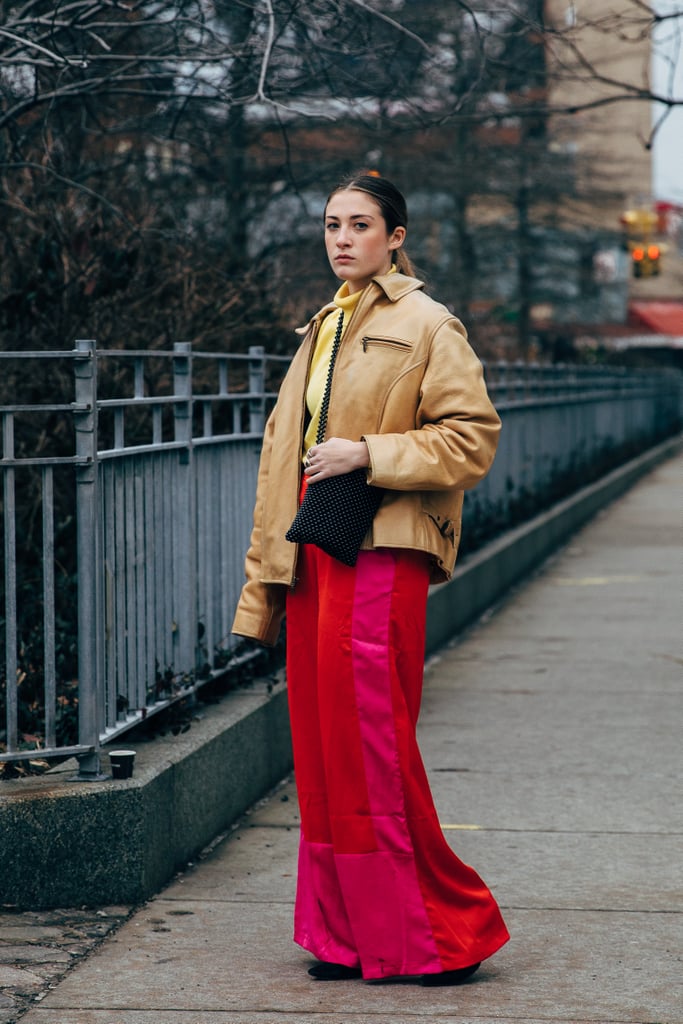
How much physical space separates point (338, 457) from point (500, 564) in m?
8.34

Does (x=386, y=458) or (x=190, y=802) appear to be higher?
(x=386, y=458)

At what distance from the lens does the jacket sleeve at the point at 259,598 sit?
4.23m

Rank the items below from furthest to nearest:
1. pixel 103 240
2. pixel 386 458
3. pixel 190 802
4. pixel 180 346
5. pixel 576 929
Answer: pixel 103 240, pixel 180 346, pixel 190 802, pixel 576 929, pixel 386 458

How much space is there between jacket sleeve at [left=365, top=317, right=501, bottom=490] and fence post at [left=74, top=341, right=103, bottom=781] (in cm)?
121

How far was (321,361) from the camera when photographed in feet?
13.7

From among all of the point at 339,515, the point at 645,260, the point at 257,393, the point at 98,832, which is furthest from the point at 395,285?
the point at 645,260

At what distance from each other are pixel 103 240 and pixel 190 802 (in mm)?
4368

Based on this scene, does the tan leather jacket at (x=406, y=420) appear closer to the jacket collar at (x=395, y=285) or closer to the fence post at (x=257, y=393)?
the jacket collar at (x=395, y=285)

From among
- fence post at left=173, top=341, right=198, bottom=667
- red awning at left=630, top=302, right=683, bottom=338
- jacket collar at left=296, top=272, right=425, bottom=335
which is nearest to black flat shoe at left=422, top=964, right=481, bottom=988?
jacket collar at left=296, top=272, right=425, bottom=335

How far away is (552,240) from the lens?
117 ft

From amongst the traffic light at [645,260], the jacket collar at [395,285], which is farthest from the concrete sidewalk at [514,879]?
the traffic light at [645,260]

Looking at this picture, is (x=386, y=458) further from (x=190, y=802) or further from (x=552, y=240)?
(x=552, y=240)

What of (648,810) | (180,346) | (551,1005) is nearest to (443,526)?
(551,1005)

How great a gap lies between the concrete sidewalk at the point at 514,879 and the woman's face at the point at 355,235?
1.79 metres
